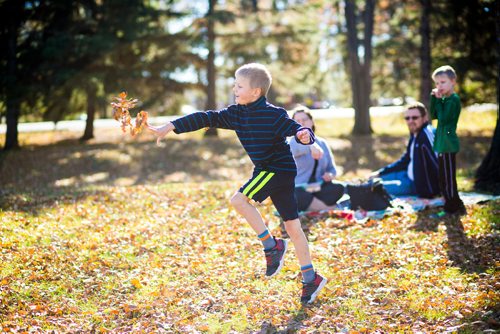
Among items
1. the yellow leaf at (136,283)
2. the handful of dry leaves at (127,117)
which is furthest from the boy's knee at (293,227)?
the yellow leaf at (136,283)

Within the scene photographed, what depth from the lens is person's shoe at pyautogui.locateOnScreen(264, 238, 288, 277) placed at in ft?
17.6

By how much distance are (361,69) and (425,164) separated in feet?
45.2

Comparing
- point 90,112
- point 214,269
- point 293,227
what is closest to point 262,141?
point 293,227

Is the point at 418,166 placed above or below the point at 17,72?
below

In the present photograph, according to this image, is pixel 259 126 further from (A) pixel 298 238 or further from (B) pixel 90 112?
(B) pixel 90 112

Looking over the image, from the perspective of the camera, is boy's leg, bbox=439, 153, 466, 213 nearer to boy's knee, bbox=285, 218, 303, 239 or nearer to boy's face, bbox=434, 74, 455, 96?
boy's face, bbox=434, 74, 455, 96

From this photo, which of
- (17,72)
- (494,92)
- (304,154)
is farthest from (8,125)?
(494,92)

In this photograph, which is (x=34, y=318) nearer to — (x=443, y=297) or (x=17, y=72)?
(x=443, y=297)

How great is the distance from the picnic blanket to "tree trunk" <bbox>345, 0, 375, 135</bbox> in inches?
521

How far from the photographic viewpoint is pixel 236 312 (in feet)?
16.8

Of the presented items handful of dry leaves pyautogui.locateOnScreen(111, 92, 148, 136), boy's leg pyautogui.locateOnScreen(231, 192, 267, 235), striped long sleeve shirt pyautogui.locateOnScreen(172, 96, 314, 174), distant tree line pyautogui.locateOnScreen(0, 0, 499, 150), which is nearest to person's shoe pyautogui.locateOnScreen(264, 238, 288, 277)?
boy's leg pyautogui.locateOnScreen(231, 192, 267, 235)

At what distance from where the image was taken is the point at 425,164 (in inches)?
360

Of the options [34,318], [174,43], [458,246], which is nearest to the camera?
[34,318]

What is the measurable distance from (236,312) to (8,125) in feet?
58.4
